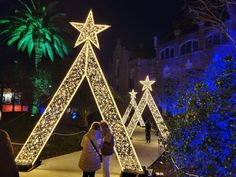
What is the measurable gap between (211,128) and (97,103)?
596cm

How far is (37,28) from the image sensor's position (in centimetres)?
2653

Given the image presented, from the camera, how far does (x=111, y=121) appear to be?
9773mm

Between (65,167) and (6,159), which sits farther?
(65,167)

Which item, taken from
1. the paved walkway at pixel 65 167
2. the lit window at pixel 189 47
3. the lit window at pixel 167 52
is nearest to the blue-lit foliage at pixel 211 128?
the paved walkway at pixel 65 167

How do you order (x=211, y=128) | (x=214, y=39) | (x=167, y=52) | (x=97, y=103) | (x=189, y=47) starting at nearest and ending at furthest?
(x=211, y=128)
(x=97, y=103)
(x=214, y=39)
(x=189, y=47)
(x=167, y=52)

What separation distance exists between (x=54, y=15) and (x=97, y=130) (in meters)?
22.1

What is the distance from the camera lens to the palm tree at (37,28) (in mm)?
26469

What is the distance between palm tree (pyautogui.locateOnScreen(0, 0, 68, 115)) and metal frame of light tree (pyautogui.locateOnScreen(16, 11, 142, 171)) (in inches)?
669

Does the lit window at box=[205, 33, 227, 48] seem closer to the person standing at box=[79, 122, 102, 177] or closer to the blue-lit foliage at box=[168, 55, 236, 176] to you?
the person standing at box=[79, 122, 102, 177]

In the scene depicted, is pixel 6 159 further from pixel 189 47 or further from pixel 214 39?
pixel 189 47

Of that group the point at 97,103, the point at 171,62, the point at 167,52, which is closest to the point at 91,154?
the point at 97,103

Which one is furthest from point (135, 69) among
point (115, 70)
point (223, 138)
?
point (223, 138)

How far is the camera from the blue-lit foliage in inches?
165

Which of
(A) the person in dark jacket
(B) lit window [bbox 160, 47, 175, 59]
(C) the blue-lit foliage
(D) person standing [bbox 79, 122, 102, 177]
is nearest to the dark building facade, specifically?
(B) lit window [bbox 160, 47, 175, 59]
